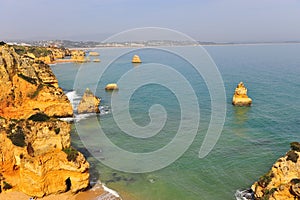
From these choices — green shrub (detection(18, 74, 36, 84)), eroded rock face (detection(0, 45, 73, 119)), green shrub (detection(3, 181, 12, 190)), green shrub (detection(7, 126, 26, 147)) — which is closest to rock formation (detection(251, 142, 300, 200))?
green shrub (detection(7, 126, 26, 147))

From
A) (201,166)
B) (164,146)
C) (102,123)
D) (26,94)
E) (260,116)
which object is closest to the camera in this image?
(201,166)

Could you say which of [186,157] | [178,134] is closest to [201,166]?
[186,157]

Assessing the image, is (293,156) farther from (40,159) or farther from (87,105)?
(87,105)

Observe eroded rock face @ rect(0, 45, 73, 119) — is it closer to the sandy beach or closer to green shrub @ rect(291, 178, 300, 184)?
the sandy beach

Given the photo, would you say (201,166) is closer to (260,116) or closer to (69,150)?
(69,150)

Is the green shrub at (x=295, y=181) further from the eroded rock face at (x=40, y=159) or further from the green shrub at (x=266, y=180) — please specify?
the eroded rock face at (x=40, y=159)

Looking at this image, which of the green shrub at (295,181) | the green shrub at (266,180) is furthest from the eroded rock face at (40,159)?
the green shrub at (295,181)

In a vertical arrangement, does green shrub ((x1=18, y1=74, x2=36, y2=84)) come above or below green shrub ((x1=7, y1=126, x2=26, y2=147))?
above
